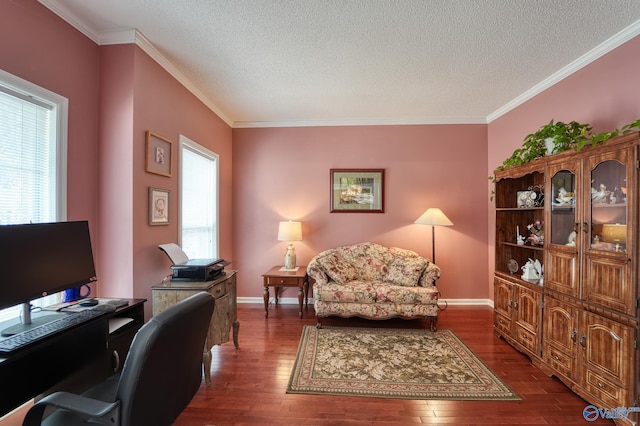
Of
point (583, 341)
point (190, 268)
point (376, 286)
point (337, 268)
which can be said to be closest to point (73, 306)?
point (190, 268)

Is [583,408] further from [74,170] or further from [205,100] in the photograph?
[205,100]

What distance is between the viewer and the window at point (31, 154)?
1.68 meters

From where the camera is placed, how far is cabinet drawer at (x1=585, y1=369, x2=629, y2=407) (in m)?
1.79

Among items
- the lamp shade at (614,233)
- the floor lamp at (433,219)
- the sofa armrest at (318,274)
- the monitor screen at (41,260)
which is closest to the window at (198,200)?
the monitor screen at (41,260)

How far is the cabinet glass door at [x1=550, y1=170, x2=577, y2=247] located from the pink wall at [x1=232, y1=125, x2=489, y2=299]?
1.75 m

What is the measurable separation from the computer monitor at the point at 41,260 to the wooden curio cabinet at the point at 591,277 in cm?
349

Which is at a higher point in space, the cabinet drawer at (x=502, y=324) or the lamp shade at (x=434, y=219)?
the lamp shade at (x=434, y=219)

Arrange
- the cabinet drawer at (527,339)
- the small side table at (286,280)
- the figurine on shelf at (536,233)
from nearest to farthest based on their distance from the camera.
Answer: the cabinet drawer at (527,339) < the figurine on shelf at (536,233) < the small side table at (286,280)

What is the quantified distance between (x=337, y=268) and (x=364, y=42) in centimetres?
250

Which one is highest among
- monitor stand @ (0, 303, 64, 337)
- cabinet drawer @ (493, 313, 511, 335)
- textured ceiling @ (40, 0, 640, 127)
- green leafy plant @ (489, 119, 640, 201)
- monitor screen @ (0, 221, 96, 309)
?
textured ceiling @ (40, 0, 640, 127)

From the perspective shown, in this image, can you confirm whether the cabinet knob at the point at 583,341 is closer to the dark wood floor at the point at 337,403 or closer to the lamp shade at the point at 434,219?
the dark wood floor at the point at 337,403

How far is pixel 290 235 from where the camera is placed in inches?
152

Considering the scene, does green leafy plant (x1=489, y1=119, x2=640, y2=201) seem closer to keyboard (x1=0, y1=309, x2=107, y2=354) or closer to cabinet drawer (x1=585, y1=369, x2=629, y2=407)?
cabinet drawer (x1=585, y1=369, x2=629, y2=407)

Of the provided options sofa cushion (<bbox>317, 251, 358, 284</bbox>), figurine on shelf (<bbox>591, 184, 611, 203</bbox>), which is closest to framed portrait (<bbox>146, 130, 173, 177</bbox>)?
sofa cushion (<bbox>317, 251, 358, 284</bbox>)
